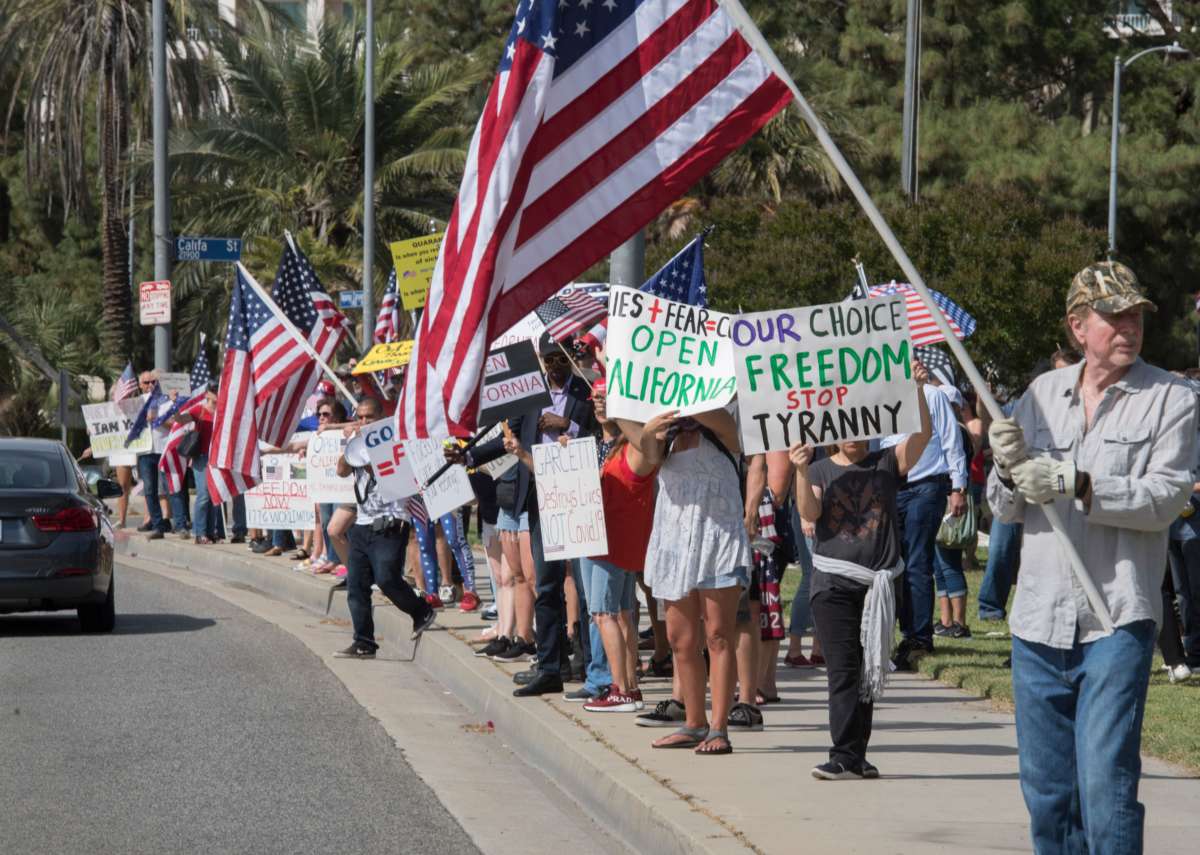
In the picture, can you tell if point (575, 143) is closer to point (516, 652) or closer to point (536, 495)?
point (536, 495)

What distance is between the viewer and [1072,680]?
545 cm

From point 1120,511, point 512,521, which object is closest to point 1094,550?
point 1120,511

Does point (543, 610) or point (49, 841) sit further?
point (543, 610)

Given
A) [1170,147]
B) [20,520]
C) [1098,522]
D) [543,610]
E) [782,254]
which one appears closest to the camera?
[1098,522]

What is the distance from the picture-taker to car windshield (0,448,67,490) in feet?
47.4

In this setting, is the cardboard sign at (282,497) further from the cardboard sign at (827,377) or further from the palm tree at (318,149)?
the palm tree at (318,149)

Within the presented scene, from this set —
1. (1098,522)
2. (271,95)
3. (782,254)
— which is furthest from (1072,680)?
(271,95)

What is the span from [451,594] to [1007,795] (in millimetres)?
8579

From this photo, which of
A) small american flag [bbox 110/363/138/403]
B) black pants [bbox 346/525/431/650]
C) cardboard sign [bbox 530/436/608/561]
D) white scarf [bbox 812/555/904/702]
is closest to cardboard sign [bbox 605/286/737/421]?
white scarf [bbox 812/555/904/702]

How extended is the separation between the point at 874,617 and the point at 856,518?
0.44 metres

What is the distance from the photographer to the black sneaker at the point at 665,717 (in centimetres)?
935

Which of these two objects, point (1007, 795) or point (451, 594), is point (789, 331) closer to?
point (1007, 795)

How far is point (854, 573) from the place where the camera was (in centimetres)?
813

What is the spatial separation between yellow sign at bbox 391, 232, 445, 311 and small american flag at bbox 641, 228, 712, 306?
7814mm
